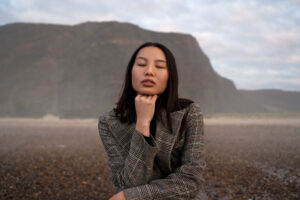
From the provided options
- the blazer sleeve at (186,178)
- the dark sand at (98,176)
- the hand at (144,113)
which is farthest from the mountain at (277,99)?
the hand at (144,113)

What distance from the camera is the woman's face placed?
2.29 meters

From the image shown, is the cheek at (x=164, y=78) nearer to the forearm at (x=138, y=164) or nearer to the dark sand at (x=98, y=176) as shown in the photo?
the forearm at (x=138, y=164)

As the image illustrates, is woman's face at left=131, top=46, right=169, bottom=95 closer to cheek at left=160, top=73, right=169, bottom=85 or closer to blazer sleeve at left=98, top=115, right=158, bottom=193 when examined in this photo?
cheek at left=160, top=73, right=169, bottom=85

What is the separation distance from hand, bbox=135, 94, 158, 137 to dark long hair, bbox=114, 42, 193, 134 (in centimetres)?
19

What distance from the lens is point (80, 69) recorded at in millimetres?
51312

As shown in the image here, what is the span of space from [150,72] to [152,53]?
0.22 meters

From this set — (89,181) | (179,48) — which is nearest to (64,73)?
(179,48)

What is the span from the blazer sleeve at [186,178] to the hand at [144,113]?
0.42 m

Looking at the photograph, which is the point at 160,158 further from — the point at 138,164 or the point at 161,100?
the point at 161,100

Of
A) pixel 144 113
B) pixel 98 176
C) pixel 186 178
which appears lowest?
pixel 98 176

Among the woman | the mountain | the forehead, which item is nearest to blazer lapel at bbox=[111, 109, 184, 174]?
the woman

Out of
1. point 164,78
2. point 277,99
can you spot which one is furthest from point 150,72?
point 277,99

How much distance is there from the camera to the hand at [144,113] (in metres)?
2.12

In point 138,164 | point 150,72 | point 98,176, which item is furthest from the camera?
point 98,176
